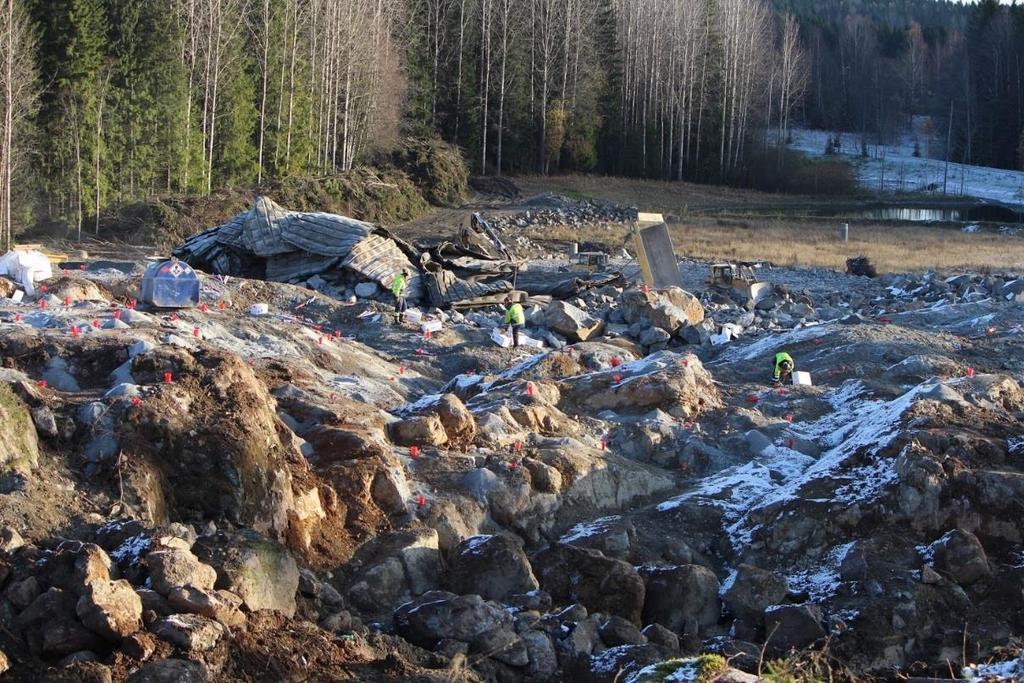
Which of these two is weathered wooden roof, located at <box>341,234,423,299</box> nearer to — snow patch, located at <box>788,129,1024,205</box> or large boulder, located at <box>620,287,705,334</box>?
large boulder, located at <box>620,287,705,334</box>

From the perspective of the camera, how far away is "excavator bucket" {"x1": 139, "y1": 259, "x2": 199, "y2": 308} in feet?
48.5

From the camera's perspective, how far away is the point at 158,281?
48.6 feet

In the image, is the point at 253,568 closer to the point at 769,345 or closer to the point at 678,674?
the point at 678,674

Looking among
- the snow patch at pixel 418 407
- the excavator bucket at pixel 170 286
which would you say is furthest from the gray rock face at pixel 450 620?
the excavator bucket at pixel 170 286

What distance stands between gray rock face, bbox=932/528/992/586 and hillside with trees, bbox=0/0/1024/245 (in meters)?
21.7

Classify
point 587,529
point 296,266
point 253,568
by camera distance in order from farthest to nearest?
point 296,266
point 587,529
point 253,568

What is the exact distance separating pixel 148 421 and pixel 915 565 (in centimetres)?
583

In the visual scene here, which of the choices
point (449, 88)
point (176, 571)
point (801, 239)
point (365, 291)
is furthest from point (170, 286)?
point (449, 88)

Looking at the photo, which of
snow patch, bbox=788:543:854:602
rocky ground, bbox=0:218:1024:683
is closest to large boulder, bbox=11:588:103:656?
rocky ground, bbox=0:218:1024:683

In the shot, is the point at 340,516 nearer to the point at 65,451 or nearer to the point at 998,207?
the point at 65,451

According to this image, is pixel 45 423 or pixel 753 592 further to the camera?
pixel 753 592

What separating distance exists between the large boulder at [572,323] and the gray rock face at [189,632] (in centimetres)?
1312

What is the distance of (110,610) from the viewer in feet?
21.1

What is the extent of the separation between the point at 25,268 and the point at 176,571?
9433mm
